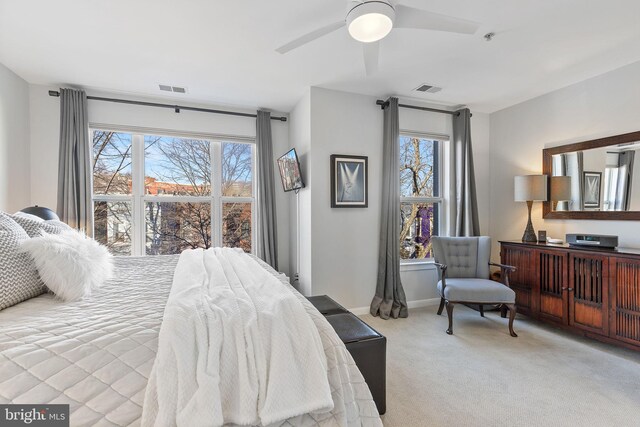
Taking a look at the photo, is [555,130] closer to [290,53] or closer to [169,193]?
[290,53]

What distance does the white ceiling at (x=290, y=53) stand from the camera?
205 cm

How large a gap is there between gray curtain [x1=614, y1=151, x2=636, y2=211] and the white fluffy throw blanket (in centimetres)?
350

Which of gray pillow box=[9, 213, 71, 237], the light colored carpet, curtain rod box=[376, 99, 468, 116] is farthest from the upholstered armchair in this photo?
gray pillow box=[9, 213, 71, 237]

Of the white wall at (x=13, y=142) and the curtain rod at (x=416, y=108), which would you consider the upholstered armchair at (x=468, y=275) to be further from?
the white wall at (x=13, y=142)

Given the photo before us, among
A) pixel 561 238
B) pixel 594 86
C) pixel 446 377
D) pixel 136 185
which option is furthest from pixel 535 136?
pixel 136 185

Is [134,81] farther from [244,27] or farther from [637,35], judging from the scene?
[637,35]

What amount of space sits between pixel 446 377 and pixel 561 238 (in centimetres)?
244

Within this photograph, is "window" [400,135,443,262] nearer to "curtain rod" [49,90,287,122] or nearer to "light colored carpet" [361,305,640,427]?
"light colored carpet" [361,305,640,427]

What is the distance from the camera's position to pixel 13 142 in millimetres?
2887

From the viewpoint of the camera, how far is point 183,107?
142 inches

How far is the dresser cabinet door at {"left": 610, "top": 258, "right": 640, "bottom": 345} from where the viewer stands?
238cm

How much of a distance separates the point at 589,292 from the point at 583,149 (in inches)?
60.6

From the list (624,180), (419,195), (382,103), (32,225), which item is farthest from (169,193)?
(624,180)

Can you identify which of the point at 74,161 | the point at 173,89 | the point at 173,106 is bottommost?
the point at 74,161
